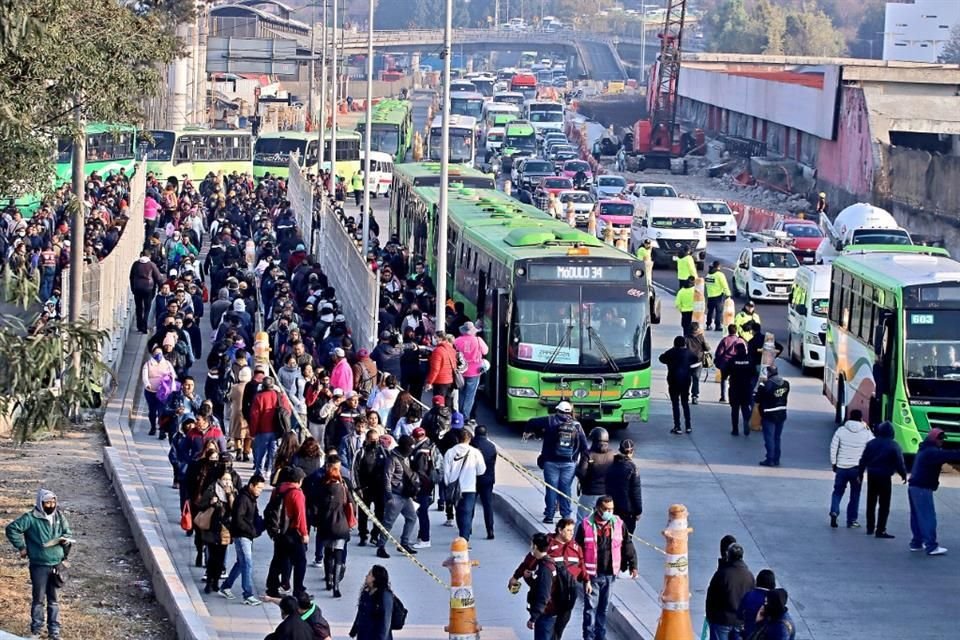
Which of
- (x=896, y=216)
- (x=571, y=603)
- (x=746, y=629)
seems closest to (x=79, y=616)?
(x=571, y=603)

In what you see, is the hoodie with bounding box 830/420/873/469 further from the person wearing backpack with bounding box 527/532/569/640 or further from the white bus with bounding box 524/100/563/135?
the white bus with bounding box 524/100/563/135

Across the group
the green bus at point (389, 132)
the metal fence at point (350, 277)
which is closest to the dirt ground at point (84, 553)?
the metal fence at point (350, 277)

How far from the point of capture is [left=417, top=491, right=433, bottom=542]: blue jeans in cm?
1844

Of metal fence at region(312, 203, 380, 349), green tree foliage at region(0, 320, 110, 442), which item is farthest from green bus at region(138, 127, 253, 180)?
green tree foliage at region(0, 320, 110, 442)

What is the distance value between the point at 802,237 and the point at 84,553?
3232cm

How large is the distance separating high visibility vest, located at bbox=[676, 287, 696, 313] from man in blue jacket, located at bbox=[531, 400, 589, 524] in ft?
39.5

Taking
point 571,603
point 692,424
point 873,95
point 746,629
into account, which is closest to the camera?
point 746,629

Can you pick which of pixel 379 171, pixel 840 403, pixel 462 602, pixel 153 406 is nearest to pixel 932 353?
pixel 840 403

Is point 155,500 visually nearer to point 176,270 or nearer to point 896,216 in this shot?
point 176,270

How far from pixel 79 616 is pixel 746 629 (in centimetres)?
584

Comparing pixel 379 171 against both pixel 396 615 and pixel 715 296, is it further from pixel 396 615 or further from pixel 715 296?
pixel 396 615

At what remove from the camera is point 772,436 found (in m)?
23.0

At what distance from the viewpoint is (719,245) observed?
55.2 meters

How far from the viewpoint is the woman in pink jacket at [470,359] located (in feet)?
81.8
